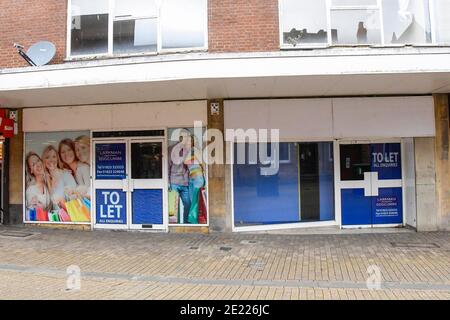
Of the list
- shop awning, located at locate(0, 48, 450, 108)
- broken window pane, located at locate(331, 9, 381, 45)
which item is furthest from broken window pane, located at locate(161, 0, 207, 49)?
broken window pane, located at locate(331, 9, 381, 45)

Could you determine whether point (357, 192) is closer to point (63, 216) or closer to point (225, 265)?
point (225, 265)

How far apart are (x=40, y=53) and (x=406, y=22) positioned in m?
7.93

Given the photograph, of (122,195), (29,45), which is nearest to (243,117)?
(122,195)

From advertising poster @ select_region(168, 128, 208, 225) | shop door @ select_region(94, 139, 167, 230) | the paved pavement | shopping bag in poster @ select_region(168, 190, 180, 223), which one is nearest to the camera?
the paved pavement

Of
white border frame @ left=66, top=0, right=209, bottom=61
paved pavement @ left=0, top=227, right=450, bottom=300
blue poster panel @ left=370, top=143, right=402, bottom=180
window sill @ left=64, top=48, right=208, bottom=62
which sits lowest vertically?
paved pavement @ left=0, top=227, right=450, bottom=300

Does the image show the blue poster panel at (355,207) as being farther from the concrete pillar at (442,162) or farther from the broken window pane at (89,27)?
the broken window pane at (89,27)

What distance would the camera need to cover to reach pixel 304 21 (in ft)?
28.0

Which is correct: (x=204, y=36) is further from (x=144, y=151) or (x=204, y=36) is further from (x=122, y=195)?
(x=122, y=195)

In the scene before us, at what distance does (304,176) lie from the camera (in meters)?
9.15

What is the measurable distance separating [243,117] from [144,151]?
2.40 m

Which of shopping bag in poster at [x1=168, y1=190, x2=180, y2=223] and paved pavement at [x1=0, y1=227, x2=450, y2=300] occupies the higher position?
shopping bag in poster at [x1=168, y1=190, x2=180, y2=223]

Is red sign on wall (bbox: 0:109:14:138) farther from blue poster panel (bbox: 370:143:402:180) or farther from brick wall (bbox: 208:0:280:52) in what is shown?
blue poster panel (bbox: 370:143:402:180)

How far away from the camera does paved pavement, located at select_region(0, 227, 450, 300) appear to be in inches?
202

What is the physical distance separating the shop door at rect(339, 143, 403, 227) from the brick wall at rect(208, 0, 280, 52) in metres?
3.12
